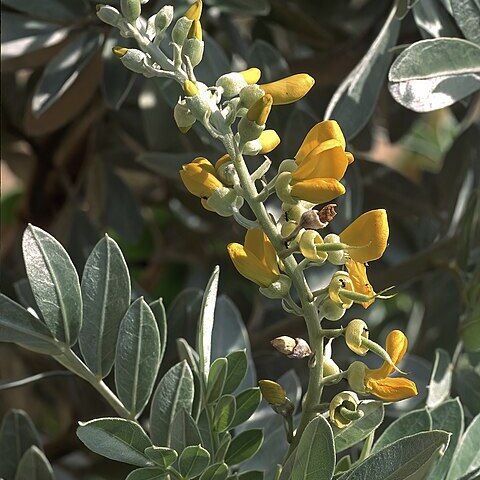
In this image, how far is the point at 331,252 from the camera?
47 cm

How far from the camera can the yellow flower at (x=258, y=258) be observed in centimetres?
48

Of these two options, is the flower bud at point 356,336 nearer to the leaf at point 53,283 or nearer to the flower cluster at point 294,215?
the flower cluster at point 294,215

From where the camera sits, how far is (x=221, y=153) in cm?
75

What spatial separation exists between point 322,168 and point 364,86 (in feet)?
0.77

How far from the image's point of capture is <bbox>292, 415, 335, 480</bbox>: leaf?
1.53 feet

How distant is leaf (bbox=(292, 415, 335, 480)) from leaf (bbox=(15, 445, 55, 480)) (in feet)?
0.71

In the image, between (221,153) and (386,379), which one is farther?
(221,153)

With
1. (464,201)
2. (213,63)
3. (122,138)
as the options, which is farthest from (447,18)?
(122,138)

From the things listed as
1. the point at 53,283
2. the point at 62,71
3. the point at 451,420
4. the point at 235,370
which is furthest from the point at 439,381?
the point at 62,71

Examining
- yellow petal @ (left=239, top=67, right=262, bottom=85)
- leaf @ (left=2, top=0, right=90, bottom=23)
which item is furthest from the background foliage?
yellow petal @ (left=239, top=67, right=262, bottom=85)

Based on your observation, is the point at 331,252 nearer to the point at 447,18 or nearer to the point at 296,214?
the point at 296,214

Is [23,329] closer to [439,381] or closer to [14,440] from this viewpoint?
[14,440]

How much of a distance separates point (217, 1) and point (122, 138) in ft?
0.94

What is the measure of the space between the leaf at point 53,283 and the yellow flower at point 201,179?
105mm
